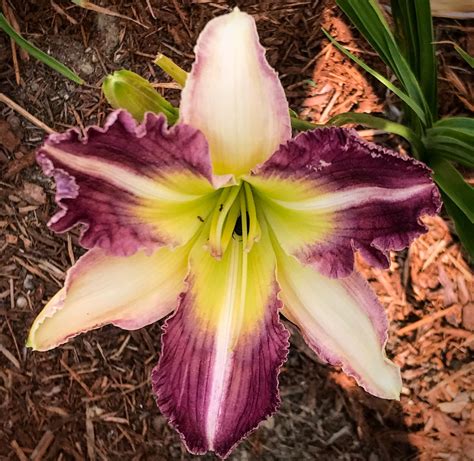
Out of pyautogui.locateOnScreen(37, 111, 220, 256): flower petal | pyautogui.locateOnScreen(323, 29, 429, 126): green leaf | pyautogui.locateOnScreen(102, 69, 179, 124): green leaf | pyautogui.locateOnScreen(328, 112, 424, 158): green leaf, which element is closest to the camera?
pyautogui.locateOnScreen(37, 111, 220, 256): flower petal

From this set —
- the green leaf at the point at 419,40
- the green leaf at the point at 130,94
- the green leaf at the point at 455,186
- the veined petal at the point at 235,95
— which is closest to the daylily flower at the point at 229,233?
the veined petal at the point at 235,95

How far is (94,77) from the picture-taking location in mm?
1608

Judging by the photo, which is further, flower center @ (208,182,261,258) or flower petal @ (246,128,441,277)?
flower center @ (208,182,261,258)

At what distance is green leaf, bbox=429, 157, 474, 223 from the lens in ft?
3.91

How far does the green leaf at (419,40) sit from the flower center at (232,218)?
0.53m

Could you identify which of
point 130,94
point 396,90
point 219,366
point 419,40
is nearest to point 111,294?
point 219,366

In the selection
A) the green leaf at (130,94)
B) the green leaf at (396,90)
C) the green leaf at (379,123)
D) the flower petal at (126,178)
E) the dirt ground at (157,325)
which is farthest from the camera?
the dirt ground at (157,325)

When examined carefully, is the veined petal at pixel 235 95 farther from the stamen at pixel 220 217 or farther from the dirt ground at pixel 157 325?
the dirt ground at pixel 157 325

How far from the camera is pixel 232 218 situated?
1016 millimetres

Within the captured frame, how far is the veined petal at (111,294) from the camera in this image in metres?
0.95

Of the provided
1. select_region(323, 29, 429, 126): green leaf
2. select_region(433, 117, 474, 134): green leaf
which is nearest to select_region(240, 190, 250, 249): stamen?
select_region(323, 29, 429, 126): green leaf

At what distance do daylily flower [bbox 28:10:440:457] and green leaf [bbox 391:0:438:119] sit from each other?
511 mm

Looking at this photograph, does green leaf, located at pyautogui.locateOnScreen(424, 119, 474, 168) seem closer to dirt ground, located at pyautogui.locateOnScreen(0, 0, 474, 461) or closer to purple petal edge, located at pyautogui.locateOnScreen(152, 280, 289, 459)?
dirt ground, located at pyautogui.locateOnScreen(0, 0, 474, 461)

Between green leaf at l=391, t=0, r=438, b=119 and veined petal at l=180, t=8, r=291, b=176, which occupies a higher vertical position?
veined petal at l=180, t=8, r=291, b=176
